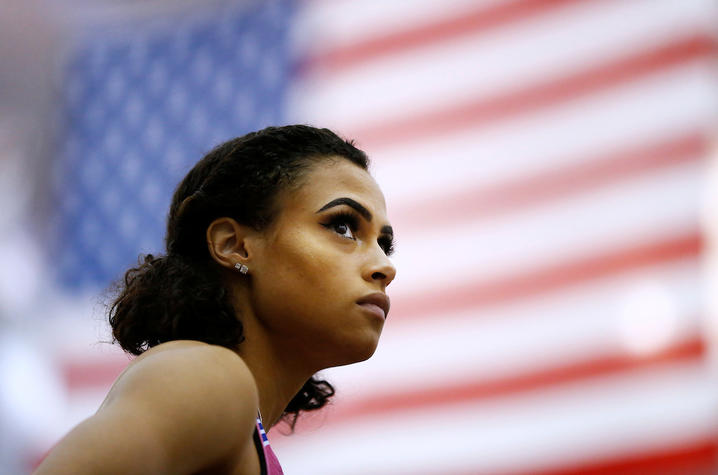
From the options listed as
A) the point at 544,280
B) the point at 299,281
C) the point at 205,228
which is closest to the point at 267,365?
the point at 299,281

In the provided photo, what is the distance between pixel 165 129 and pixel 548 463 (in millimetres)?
2456

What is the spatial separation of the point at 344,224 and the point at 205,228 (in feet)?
0.78

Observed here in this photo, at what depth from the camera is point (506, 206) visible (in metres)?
3.56

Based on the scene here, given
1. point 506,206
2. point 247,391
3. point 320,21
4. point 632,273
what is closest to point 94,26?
point 320,21

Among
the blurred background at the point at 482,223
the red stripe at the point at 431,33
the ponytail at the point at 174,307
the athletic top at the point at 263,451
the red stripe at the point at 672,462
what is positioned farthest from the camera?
the red stripe at the point at 431,33

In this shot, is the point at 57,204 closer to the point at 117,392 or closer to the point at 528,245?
the point at 528,245

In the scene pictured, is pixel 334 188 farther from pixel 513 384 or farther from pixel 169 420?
pixel 513 384

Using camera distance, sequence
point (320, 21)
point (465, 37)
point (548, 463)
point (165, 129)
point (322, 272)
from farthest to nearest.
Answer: point (165, 129) < point (320, 21) < point (465, 37) < point (548, 463) < point (322, 272)

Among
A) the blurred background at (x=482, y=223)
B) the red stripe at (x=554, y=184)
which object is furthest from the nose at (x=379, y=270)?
the red stripe at (x=554, y=184)

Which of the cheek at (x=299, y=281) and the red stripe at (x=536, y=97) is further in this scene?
the red stripe at (x=536, y=97)

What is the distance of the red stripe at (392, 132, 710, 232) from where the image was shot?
134 inches

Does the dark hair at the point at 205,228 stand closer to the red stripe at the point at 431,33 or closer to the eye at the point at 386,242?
the eye at the point at 386,242

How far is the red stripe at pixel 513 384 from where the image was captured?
3213 millimetres

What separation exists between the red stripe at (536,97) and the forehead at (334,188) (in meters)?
2.21
